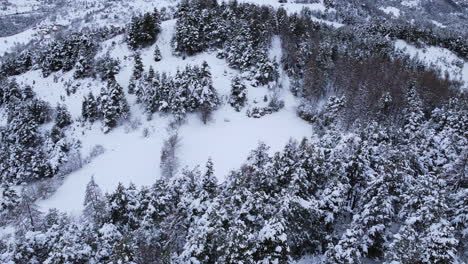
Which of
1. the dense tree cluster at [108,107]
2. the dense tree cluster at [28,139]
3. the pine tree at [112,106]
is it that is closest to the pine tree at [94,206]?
the dense tree cluster at [28,139]

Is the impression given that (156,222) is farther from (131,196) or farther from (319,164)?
(319,164)

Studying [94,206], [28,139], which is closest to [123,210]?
[94,206]

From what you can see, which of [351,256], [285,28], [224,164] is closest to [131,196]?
[224,164]

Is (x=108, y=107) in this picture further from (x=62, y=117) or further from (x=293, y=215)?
(x=293, y=215)

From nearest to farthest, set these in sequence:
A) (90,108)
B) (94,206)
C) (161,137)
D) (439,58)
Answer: (94,206) < (161,137) < (90,108) < (439,58)

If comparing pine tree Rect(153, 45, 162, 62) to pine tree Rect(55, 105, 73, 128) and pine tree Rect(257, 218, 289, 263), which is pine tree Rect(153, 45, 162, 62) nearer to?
pine tree Rect(55, 105, 73, 128)
